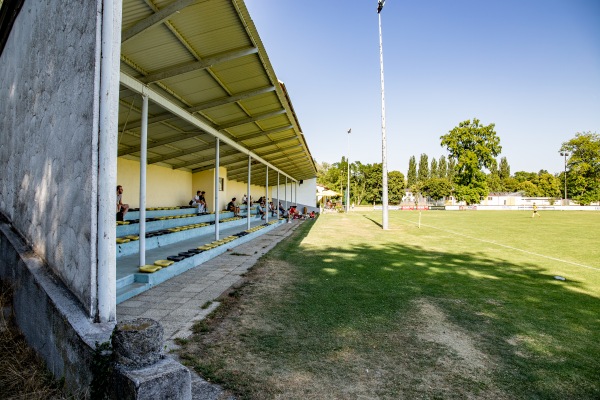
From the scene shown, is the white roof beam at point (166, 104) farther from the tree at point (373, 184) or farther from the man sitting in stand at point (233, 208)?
the tree at point (373, 184)

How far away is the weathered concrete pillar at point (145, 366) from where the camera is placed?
1.92 meters

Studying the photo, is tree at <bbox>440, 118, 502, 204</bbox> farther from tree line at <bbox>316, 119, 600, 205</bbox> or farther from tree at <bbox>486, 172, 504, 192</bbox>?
tree at <bbox>486, 172, 504, 192</bbox>

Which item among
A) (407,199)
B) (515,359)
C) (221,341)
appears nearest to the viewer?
(515,359)

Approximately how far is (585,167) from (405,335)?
7800cm

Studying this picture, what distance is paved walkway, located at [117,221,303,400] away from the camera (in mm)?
3391

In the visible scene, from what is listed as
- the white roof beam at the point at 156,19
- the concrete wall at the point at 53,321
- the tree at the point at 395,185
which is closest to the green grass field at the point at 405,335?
the concrete wall at the point at 53,321

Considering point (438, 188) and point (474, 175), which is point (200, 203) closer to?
point (474, 175)

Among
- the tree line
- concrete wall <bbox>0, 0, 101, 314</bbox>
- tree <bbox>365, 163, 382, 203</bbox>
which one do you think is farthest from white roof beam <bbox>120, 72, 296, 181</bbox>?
tree <bbox>365, 163, 382, 203</bbox>

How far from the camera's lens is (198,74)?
20.5 ft

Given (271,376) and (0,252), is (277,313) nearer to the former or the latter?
(271,376)

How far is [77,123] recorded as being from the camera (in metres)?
2.82

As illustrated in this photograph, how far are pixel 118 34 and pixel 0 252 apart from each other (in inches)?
147

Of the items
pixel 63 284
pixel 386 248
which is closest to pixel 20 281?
pixel 63 284

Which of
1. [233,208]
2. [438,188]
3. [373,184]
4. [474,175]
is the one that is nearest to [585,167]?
[474,175]
